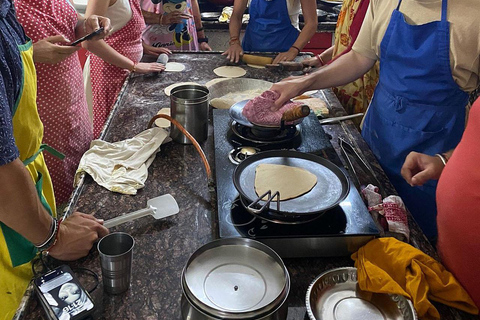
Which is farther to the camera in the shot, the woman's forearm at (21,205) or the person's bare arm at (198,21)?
the person's bare arm at (198,21)

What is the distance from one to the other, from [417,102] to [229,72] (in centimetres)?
112

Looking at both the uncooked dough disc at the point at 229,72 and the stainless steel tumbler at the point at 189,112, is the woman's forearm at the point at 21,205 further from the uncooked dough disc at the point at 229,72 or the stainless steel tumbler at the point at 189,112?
the uncooked dough disc at the point at 229,72

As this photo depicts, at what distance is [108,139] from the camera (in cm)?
157

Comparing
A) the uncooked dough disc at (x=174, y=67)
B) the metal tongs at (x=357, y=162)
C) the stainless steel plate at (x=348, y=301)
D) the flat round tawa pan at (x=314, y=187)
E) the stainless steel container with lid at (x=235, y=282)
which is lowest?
the uncooked dough disc at (x=174, y=67)

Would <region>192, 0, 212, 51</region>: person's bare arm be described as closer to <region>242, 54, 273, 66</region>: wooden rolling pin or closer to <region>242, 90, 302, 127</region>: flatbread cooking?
<region>242, 54, 273, 66</region>: wooden rolling pin

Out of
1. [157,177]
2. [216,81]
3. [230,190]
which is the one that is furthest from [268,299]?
[216,81]

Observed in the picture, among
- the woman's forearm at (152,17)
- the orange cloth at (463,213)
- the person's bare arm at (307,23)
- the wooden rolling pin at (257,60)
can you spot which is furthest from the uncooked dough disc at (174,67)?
the orange cloth at (463,213)

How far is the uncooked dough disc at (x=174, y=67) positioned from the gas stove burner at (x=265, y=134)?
2.96ft

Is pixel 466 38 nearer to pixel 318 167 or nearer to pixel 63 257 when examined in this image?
pixel 318 167

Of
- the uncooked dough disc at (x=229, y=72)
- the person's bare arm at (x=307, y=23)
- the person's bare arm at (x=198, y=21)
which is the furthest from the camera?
the person's bare arm at (x=198, y=21)

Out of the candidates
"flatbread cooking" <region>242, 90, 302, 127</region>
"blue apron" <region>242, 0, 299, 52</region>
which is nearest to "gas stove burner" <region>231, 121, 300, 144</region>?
"flatbread cooking" <region>242, 90, 302, 127</region>

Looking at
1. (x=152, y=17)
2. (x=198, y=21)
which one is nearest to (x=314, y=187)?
(x=152, y=17)

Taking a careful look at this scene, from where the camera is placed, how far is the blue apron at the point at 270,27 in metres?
2.89

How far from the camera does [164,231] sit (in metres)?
1.14
